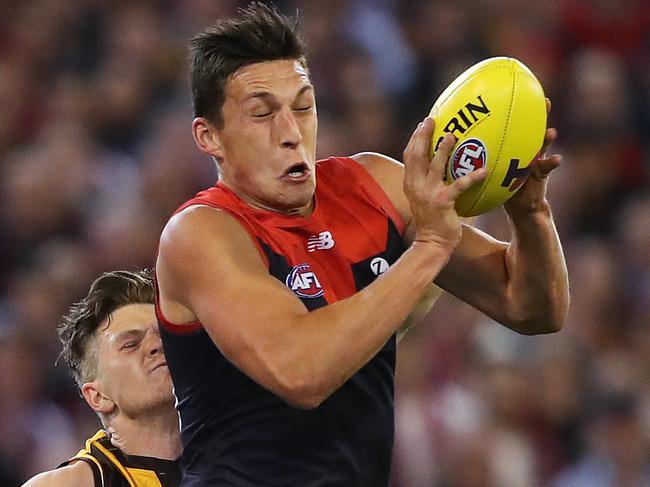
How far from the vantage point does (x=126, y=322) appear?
4121mm

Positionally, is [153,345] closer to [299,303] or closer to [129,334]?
[129,334]

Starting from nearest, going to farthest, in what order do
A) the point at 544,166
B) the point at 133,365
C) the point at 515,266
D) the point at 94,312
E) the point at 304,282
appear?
the point at 304,282 < the point at 544,166 < the point at 515,266 < the point at 133,365 < the point at 94,312

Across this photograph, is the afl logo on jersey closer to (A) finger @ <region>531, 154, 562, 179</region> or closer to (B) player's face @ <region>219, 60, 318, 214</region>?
(B) player's face @ <region>219, 60, 318, 214</region>

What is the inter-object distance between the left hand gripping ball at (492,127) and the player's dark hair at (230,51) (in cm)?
46

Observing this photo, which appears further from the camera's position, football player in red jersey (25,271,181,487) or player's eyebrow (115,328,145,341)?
player's eyebrow (115,328,145,341)

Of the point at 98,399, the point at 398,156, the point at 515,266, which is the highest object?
the point at 515,266

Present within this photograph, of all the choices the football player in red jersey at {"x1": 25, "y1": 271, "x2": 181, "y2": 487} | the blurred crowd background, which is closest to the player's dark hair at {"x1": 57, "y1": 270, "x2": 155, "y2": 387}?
the football player in red jersey at {"x1": 25, "y1": 271, "x2": 181, "y2": 487}

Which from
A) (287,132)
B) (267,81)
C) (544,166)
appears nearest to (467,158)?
(544,166)

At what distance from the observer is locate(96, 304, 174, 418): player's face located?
159 inches

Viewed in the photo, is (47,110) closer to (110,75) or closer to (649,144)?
(110,75)

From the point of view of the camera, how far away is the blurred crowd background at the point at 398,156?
21.4ft

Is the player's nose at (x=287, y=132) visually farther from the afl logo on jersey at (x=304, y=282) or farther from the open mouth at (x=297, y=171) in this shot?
the afl logo on jersey at (x=304, y=282)

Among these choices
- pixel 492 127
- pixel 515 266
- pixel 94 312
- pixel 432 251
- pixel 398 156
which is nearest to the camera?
pixel 432 251

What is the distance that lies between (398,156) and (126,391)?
12.8 ft
